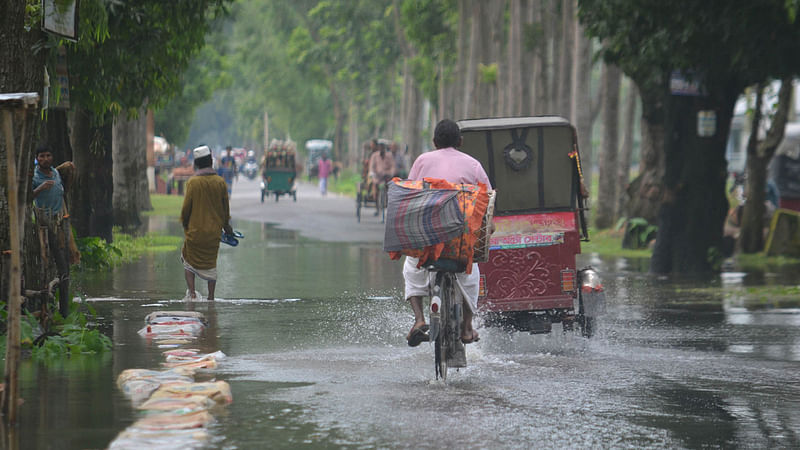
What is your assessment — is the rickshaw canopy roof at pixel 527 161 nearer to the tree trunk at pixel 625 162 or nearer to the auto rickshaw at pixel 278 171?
the tree trunk at pixel 625 162

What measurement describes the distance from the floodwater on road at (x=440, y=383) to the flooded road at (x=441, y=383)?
17 millimetres

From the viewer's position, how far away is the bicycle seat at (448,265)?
9.48 meters

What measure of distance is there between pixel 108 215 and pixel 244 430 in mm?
16063

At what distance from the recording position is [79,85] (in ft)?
53.1

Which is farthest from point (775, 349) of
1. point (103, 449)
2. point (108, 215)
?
point (108, 215)

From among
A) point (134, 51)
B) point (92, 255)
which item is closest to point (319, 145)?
point (92, 255)

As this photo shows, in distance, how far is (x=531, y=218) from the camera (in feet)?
39.4

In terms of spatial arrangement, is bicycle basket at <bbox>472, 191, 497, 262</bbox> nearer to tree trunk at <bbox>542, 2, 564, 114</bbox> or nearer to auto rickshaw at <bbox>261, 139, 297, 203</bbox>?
tree trunk at <bbox>542, 2, 564, 114</bbox>

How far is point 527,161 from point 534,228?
65 cm

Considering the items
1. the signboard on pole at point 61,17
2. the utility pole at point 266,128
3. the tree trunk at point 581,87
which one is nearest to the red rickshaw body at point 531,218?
the signboard on pole at point 61,17

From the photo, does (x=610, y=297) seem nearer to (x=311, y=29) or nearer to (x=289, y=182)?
(x=289, y=182)

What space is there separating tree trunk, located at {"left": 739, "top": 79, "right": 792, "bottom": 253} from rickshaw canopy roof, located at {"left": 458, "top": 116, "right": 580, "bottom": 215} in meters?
12.2

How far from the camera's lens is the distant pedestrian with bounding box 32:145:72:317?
458 inches

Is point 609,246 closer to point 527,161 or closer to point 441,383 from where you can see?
point 527,161
